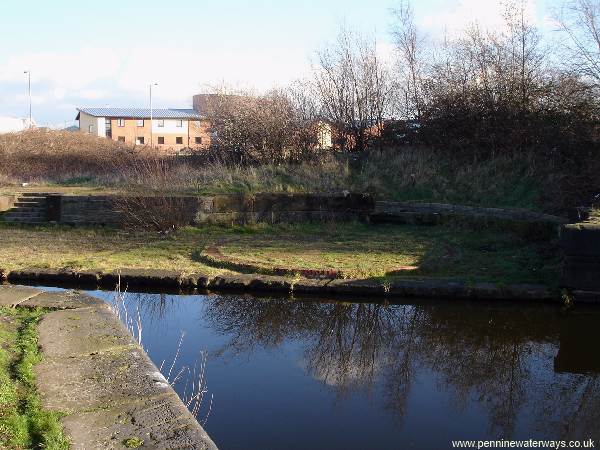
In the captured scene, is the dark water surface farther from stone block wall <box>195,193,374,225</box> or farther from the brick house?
the brick house

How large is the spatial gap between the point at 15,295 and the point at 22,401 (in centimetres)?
281

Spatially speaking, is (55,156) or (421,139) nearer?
(421,139)

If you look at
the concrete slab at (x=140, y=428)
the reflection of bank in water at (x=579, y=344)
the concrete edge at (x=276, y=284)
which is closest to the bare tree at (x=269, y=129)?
the concrete edge at (x=276, y=284)

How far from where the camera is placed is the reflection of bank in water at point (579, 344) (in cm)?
572

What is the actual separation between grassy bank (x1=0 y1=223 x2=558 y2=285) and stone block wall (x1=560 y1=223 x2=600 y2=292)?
46 centimetres

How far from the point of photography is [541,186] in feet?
45.6

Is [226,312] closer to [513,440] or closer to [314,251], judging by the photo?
[314,251]

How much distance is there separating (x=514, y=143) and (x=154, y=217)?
8776mm

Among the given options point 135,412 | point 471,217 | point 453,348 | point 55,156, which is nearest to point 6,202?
point 471,217

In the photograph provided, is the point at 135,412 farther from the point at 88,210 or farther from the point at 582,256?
the point at 88,210

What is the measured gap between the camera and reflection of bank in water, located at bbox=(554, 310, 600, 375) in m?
5.72

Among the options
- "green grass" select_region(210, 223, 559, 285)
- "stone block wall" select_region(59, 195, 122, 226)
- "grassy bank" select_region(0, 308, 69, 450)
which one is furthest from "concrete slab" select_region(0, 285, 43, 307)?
Result: "stone block wall" select_region(59, 195, 122, 226)

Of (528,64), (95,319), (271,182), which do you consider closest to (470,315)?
(95,319)

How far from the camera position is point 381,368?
5660mm
